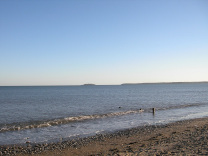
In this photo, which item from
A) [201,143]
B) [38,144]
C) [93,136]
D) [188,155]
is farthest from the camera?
[93,136]

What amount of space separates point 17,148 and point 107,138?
6.67 meters

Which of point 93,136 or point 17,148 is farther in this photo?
point 93,136

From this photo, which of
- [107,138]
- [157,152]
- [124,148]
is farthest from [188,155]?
[107,138]

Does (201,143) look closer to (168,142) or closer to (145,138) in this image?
(168,142)

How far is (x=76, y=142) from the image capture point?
14.1m

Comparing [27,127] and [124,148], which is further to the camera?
[27,127]

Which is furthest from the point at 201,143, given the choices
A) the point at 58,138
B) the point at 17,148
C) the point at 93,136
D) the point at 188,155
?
the point at 17,148

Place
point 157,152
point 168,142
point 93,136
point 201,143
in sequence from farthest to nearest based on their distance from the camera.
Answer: point 93,136
point 168,142
point 201,143
point 157,152

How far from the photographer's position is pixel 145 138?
14672 millimetres

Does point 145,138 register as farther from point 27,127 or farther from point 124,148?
point 27,127

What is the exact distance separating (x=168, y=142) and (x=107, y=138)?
4.79m

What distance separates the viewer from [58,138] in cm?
1547

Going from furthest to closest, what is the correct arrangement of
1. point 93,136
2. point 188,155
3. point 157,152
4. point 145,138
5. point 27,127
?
point 27,127, point 93,136, point 145,138, point 157,152, point 188,155

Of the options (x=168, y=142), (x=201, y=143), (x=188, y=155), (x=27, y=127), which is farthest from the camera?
(x=27, y=127)
